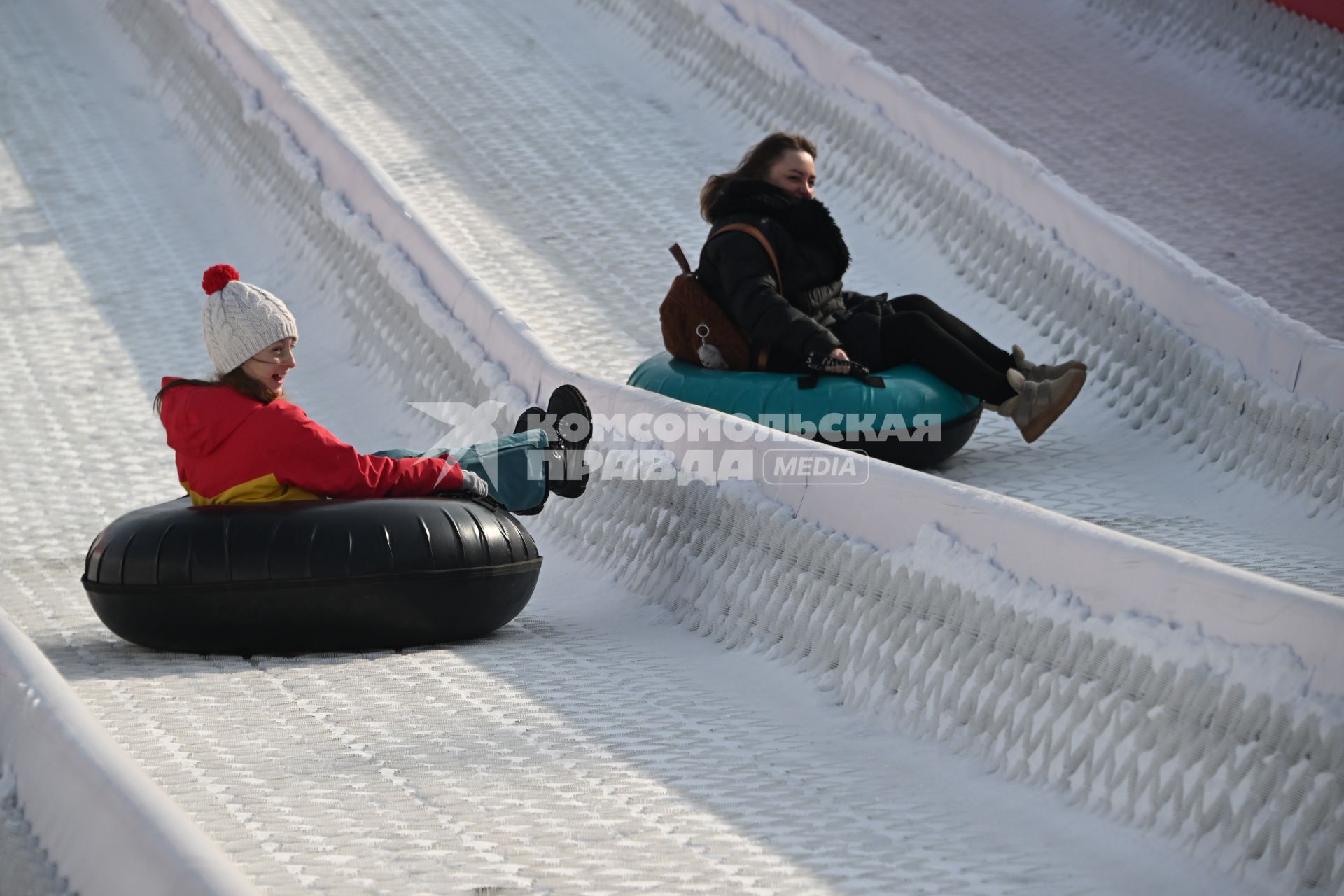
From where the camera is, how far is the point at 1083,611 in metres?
2.24

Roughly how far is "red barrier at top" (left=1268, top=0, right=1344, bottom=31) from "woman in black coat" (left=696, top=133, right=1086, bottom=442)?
3.11 metres

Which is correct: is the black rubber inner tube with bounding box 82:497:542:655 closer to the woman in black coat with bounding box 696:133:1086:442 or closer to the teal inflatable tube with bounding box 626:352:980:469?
the teal inflatable tube with bounding box 626:352:980:469

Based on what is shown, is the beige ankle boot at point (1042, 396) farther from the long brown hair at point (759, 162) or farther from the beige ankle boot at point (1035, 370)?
the long brown hair at point (759, 162)

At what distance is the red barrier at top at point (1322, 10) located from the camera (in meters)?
6.27

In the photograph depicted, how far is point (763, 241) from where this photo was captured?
13.1 feet

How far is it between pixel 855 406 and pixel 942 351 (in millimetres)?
300

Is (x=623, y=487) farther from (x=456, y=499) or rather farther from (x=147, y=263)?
(x=147, y=263)

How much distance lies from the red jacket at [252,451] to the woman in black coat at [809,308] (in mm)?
1286

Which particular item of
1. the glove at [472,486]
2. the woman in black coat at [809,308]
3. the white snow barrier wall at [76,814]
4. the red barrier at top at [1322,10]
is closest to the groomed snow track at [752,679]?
the white snow barrier wall at [76,814]

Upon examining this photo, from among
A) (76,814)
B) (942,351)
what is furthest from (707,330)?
(76,814)

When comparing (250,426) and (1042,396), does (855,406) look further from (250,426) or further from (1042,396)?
(250,426)

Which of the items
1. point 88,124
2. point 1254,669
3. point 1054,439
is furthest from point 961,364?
point 88,124

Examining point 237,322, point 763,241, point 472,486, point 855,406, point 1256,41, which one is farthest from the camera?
point 1256,41

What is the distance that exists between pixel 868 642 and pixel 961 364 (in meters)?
1.48
